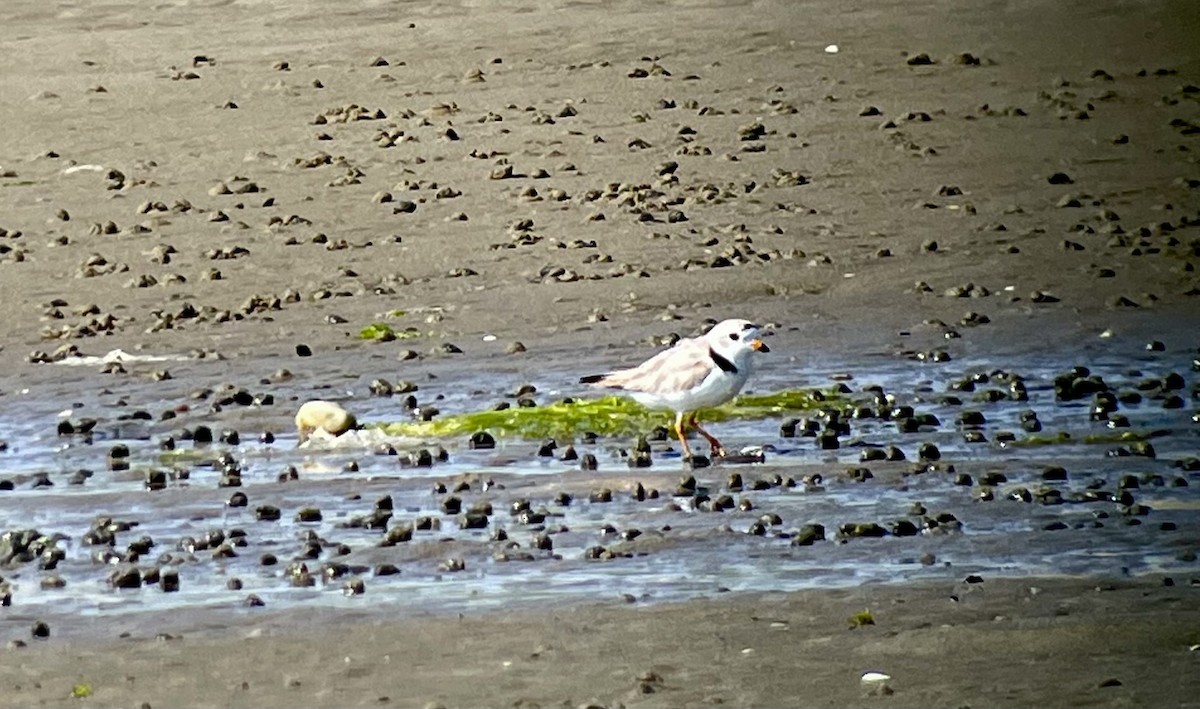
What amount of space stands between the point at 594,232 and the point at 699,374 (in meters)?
6.64

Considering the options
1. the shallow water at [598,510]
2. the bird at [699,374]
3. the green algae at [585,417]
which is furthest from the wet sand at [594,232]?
the bird at [699,374]

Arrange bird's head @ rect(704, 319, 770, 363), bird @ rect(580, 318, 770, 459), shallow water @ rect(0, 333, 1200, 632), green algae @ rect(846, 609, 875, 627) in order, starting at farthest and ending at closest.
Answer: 1. bird's head @ rect(704, 319, 770, 363)
2. bird @ rect(580, 318, 770, 459)
3. shallow water @ rect(0, 333, 1200, 632)
4. green algae @ rect(846, 609, 875, 627)

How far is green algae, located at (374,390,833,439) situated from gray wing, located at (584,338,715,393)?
49 centimetres

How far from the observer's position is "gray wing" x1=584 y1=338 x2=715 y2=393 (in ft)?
41.0

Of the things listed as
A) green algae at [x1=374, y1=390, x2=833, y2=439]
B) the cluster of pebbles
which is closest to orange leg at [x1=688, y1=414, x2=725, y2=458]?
green algae at [x1=374, y1=390, x2=833, y2=439]

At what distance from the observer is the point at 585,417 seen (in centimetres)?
1352

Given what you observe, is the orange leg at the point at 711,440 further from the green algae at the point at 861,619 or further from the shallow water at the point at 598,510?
the green algae at the point at 861,619

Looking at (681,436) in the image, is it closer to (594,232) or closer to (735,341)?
(735,341)

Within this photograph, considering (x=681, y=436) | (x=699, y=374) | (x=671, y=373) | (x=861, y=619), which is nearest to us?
(x=861, y=619)

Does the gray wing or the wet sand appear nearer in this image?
the wet sand

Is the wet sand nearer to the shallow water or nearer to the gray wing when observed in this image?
the shallow water

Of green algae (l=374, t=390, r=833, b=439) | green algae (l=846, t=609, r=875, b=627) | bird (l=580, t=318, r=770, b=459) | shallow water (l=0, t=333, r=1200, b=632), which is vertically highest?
bird (l=580, t=318, r=770, b=459)

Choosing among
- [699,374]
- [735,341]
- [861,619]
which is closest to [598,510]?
[699,374]

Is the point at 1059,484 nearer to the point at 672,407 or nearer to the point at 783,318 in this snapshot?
the point at 672,407
